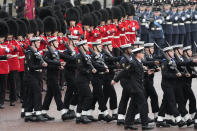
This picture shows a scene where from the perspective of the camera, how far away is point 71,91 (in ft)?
51.7

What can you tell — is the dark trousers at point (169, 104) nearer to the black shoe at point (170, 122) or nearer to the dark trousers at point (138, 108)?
the black shoe at point (170, 122)

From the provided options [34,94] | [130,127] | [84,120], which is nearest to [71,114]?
[84,120]

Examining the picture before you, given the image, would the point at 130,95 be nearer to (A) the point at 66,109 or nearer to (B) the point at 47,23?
(A) the point at 66,109

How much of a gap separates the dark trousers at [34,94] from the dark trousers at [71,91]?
603 millimetres

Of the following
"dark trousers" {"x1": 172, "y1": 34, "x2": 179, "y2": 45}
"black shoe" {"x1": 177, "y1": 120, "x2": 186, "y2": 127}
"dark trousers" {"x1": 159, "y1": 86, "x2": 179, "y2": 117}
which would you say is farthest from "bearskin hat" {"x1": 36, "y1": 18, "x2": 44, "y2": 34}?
"dark trousers" {"x1": 172, "y1": 34, "x2": 179, "y2": 45}

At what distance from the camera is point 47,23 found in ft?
61.9

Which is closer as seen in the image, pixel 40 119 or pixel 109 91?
pixel 40 119

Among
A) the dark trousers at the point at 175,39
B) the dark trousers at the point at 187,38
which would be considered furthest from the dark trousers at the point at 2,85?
the dark trousers at the point at 187,38

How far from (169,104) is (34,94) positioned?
250 cm

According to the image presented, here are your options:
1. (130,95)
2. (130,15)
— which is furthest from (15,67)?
(130,15)

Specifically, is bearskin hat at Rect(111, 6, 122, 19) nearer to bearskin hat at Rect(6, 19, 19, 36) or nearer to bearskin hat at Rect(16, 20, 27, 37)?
bearskin hat at Rect(16, 20, 27, 37)

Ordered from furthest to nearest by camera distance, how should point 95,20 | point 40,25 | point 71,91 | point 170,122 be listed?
point 95,20, point 40,25, point 71,91, point 170,122

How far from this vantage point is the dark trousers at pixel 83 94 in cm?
1522

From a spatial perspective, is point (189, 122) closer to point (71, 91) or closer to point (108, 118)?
point (108, 118)
